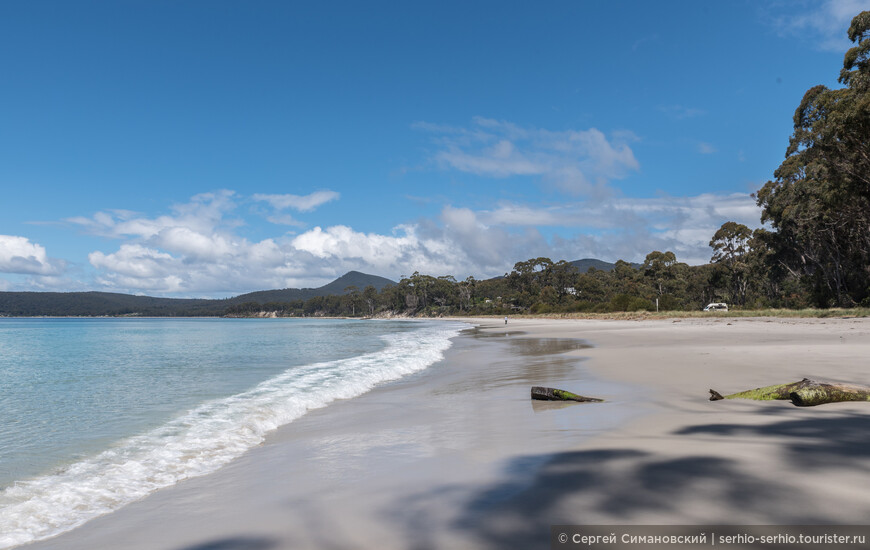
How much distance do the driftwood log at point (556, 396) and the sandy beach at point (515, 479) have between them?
27 centimetres

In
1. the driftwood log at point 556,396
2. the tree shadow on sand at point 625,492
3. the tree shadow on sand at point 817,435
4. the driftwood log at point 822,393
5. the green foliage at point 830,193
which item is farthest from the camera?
the green foliage at point 830,193

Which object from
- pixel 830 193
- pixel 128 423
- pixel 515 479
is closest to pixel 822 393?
pixel 515 479

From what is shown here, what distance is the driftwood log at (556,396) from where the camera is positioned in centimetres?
817

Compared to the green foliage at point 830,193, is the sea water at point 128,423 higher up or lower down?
lower down

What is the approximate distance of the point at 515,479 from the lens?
165 inches

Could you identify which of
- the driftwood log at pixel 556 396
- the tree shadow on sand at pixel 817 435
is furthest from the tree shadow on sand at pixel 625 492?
the driftwood log at pixel 556 396

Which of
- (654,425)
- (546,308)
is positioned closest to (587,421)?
(654,425)

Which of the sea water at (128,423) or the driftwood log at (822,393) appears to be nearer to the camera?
the sea water at (128,423)

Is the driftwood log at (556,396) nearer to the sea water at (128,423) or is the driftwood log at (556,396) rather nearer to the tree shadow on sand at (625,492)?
the tree shadow on sand at (625,492)

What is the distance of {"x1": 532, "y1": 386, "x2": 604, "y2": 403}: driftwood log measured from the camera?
8170mm

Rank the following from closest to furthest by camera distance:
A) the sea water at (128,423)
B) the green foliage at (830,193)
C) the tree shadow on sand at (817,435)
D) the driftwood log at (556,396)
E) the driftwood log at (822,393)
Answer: the tree shadow on sand at (817,435) < the sea water at (128,423) < the driftwood log at (822,393) < the driftwood log at (556,396) < the green foliage at (830,193)

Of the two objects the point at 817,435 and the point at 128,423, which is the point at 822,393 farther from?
the point at 128,423

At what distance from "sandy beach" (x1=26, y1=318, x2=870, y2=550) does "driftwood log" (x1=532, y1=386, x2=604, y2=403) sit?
27 centimetres

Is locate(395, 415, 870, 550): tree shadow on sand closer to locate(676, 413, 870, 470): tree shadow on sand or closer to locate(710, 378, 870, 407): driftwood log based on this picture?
locate(676, 413, 870, 470): tree shadow on sand
